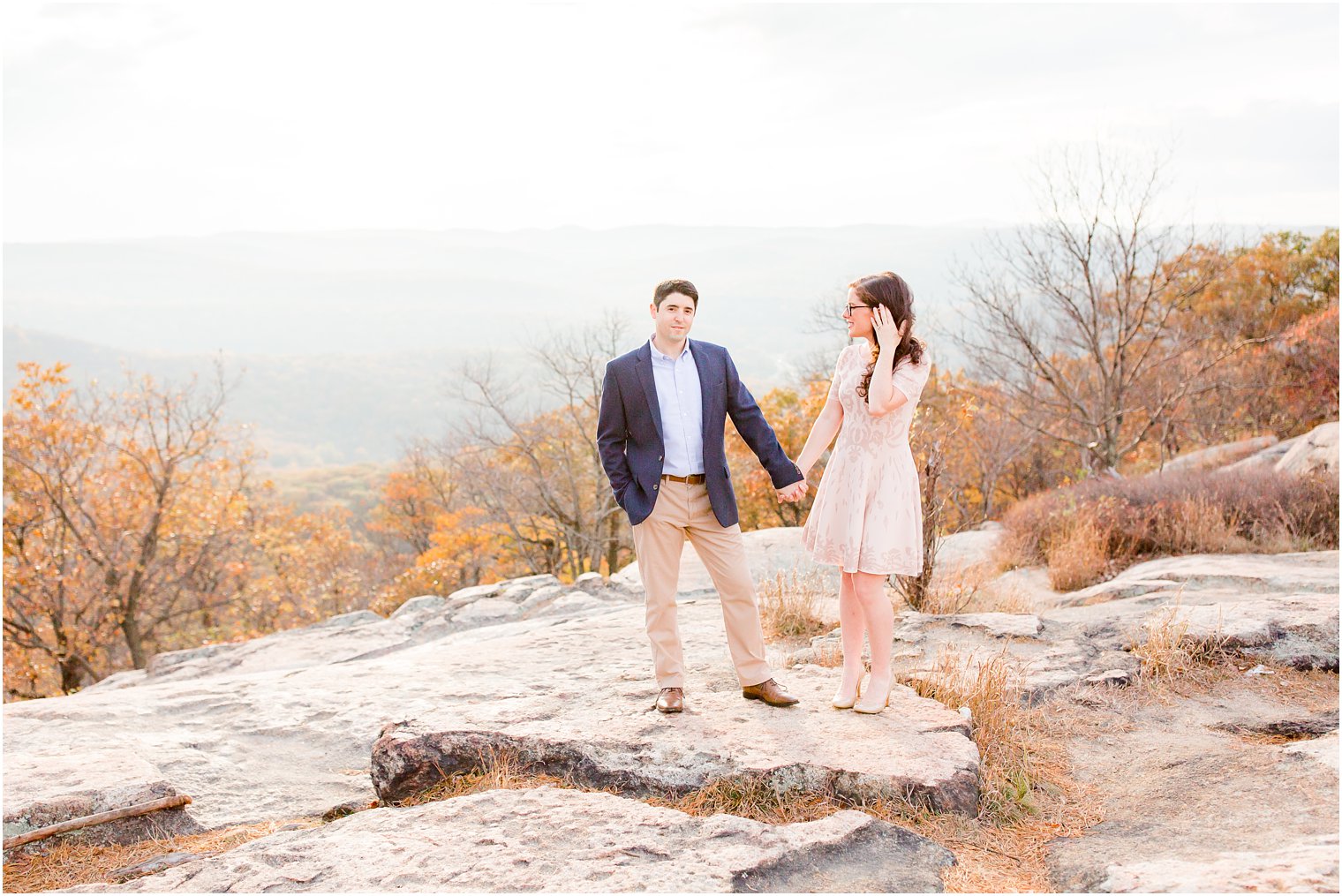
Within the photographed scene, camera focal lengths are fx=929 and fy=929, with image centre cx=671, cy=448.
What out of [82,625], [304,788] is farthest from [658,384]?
[82,625]

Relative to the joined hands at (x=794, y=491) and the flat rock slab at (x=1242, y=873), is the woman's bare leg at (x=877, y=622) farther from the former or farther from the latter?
the flat rock slab at (x=1242, y=873)

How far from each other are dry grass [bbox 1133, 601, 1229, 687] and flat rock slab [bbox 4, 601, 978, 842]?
1797mm

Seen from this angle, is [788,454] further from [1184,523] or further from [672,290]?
[672,290]

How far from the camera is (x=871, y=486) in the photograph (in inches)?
174

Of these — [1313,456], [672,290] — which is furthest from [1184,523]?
[672,290]

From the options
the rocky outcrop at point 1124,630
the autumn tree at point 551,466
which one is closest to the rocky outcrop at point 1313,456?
the rocky outcrop at point 1124,630

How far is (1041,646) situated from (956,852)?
2858 millimetres

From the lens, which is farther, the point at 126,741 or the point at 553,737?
the point at 126,741

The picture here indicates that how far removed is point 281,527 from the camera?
21.4m

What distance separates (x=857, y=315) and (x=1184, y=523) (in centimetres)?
711

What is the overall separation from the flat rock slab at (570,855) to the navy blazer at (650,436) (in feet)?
4.74

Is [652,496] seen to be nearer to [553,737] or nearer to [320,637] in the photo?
[553,737]

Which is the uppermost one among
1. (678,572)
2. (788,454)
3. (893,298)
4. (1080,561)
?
(893,298)

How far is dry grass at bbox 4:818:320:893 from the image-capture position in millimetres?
3867
